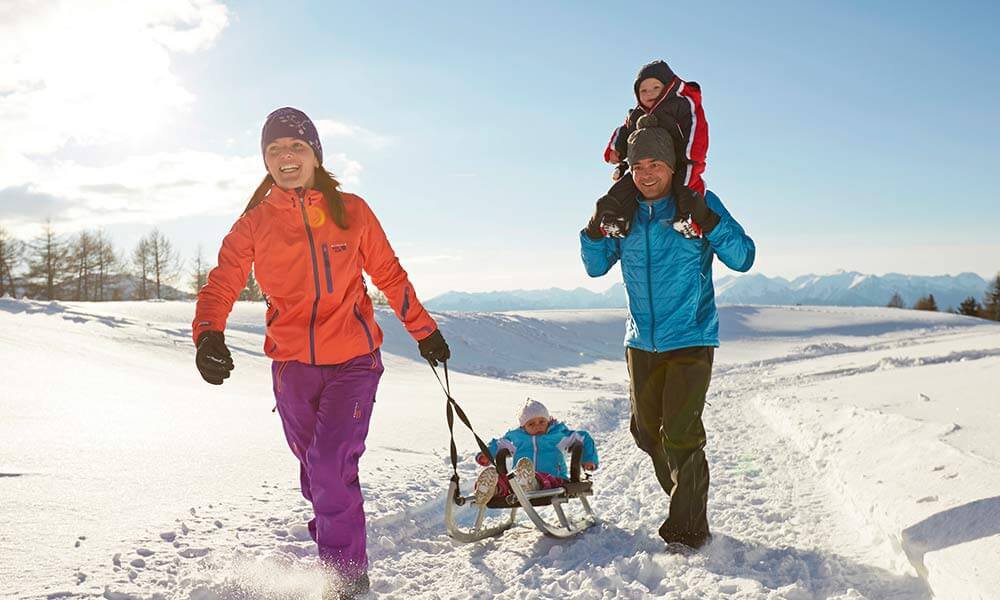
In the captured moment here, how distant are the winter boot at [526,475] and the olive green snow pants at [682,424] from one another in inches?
35.8

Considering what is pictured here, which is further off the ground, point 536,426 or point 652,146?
point 652,146

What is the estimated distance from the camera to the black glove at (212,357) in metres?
3.24

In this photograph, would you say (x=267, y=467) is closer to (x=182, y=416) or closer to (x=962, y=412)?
(x=182, y=416)

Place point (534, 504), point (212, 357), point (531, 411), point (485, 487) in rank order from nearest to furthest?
point (212, 357)
point (485, 487)
point (534, 504)
point (531, 411)

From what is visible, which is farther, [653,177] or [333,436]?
[653,177]

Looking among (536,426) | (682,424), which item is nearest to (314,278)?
(536,426)

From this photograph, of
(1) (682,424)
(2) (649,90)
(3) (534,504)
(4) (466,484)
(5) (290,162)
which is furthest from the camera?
(4) (466,484)

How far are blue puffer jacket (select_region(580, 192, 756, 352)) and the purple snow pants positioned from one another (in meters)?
1.69

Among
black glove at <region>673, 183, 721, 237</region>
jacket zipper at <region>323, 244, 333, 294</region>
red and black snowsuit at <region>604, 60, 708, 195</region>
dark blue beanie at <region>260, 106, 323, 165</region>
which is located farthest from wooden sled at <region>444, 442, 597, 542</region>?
dark blue beanie at <region>260, 106, 323, 165</region>

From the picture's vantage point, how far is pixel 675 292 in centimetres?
406

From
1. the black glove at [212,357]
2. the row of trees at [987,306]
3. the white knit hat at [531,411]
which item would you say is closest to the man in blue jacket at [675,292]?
the white knit hat at [531,411]

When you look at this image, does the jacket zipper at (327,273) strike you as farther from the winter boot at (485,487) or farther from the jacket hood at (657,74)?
the jacket hood at (657,74)

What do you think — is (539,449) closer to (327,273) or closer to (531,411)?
(531,411)

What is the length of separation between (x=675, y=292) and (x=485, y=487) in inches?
68.8
